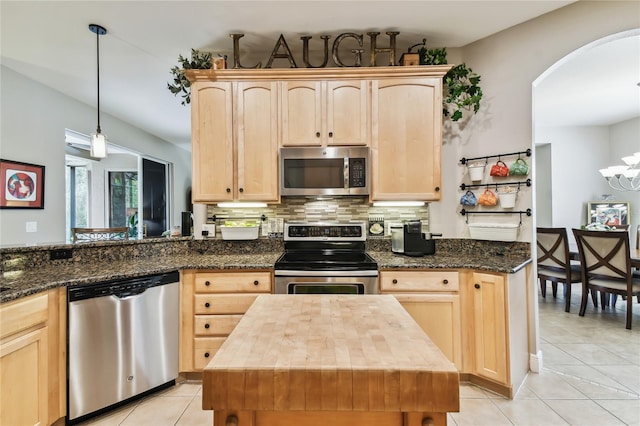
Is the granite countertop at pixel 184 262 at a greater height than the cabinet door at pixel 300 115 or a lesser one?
lesser

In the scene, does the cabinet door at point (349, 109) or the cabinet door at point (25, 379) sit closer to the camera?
the cabinet door at point (25, 379)

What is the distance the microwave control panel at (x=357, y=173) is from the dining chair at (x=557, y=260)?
9.31 feet

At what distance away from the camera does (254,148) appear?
244 centimetres

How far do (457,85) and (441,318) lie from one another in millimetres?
1904

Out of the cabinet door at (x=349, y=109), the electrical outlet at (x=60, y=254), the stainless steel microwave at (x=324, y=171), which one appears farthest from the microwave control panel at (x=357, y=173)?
the electrical outlet at (x=60, y=254)

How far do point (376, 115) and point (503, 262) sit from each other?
1.49 m

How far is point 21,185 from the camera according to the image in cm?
314

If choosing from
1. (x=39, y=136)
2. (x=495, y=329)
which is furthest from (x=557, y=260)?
(x=39, y=136)

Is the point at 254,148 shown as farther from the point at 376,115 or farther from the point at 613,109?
the point at 613,109

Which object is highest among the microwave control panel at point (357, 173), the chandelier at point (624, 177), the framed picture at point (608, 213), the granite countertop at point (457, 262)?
the chandelier at point (624, 177)

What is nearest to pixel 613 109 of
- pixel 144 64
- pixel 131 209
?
pixel 144 64

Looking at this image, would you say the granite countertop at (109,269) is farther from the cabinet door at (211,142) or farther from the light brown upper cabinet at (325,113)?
the light brown upper cabinet at (325,113)

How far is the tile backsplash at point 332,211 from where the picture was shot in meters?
2.70

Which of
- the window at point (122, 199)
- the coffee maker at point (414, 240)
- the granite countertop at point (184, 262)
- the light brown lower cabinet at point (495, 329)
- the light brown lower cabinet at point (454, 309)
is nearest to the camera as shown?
the granite countertop at point (184, 262)
